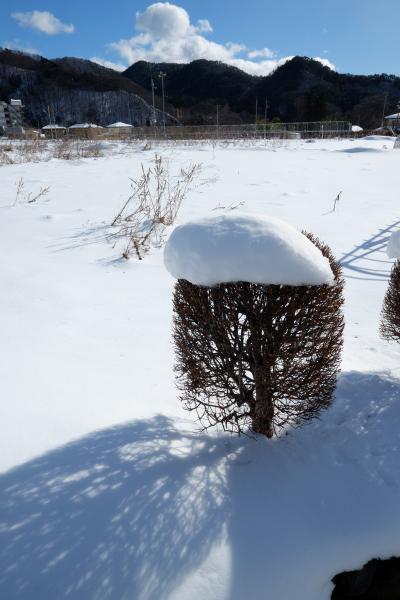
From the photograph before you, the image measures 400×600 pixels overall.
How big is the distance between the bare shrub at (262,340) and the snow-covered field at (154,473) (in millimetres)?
376

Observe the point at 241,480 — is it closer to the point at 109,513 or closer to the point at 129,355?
the point at 109,513

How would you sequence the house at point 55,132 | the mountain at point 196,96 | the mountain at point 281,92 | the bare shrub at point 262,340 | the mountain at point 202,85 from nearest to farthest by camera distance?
the bare shrub at point 262,340 → the house at point 55,132 → the mountain at point 281,92 → the mountain at point 196,96 → the mountain at point 202,85

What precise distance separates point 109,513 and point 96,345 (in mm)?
1827

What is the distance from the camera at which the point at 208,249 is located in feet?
6.41

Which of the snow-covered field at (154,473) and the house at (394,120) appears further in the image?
the house at (394,120)

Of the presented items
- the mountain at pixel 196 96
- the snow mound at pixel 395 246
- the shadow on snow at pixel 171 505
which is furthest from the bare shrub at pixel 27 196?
the mountain at pixel 196 96

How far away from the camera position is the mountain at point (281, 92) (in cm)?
6856

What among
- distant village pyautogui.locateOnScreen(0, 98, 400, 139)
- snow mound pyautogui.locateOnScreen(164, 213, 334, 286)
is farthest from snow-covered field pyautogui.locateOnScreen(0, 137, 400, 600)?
distant village pyautogui.locateOnScreen(0, 98, 400, 139)

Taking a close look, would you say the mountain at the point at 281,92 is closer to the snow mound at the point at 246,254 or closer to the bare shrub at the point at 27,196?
the bare shrub at the point at 27,196

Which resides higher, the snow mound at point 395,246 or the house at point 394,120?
the snow mound at point 395,246

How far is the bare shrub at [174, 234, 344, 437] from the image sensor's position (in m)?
1.98

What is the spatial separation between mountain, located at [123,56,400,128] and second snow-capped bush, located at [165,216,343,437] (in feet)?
214

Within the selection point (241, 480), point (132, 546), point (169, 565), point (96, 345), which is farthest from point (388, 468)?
point (96, 345)

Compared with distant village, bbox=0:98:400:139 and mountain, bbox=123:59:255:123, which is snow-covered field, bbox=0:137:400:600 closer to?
distant village, bbox=0:98:400:139
